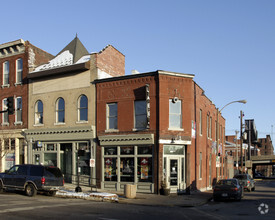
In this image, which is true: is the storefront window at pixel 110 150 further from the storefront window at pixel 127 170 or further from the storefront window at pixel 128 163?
the storefront window at pixel 127 170

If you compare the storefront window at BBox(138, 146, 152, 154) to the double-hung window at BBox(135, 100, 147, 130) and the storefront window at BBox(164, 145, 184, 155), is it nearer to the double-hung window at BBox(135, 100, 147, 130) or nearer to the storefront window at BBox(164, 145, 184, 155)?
the storefront window at BBox(164, 145, 184, 155)

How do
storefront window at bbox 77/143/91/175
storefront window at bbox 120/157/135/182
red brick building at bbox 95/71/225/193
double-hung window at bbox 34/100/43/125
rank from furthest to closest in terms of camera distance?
1. double-hung window at bbox 34/100/43/125
2. storefront window at bbox 77/143/91/175
3. storefront window at bbox 120/157/135/182
4. red brick building at bbox 95/71/225/193

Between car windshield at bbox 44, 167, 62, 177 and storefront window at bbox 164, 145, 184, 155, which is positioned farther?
storefront window at bbox 164, 145, 184, 155

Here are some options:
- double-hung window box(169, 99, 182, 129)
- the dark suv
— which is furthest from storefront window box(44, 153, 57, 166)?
double-hung window box(169, 99, 182, 129)

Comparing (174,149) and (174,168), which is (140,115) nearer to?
(174,149)

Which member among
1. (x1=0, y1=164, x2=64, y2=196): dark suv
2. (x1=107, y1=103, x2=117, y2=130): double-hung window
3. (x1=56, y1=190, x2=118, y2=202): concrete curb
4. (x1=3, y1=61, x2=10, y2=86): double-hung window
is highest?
(x1=3, y1=61, x2=10, y2=86): double-hung window

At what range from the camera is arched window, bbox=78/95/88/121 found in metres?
26.3

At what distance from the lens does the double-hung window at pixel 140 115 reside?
78.4ft

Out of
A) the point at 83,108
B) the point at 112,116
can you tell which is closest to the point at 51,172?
the point at 112,116

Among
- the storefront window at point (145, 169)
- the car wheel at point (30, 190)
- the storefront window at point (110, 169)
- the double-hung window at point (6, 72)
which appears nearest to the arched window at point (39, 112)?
the double-hung window at point (6, 72)

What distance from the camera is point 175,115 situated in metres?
23.8

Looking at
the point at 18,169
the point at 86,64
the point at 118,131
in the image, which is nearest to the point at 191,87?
the point at 118,131

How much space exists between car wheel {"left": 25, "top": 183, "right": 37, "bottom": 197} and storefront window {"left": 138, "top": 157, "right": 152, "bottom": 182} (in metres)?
7.46

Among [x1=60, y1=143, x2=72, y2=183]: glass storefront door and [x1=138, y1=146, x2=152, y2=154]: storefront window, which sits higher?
[x1=138, y1=146, x2=152, y2=154]: storefront window
